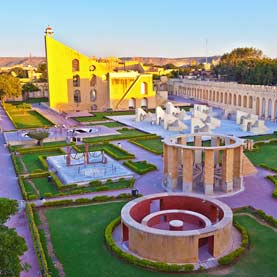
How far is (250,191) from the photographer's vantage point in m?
24.0

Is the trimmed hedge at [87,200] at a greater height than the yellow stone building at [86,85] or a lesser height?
lesser

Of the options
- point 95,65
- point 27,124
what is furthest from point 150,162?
point 95,65

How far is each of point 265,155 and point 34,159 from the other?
20.4 meters

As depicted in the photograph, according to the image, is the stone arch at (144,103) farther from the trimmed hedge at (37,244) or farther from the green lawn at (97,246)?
the trimmed hedge at (37,244)

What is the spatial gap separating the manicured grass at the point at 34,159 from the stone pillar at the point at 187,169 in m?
12.3

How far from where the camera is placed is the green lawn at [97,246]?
1478 cm

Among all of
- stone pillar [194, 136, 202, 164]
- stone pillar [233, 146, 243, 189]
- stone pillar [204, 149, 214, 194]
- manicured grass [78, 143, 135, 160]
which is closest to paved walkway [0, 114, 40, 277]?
manicured grass [78, 143, 135, 160]

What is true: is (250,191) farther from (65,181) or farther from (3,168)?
(3,168)

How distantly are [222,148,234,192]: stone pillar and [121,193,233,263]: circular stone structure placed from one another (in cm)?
460

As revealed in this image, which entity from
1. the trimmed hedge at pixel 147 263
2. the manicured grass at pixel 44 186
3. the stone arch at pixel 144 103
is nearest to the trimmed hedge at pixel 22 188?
the manicured grass at pixel 44 186

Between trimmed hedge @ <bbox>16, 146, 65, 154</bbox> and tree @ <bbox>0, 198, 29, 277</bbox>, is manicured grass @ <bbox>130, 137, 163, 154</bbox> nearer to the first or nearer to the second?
trimmed hedge @ <bbox>16, 146, 65, 154</bbox>

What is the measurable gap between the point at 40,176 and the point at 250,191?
48.4 feet

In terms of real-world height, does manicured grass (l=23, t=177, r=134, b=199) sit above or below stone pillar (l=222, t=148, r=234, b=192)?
below

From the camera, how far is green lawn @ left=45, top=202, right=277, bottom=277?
14.8 m
